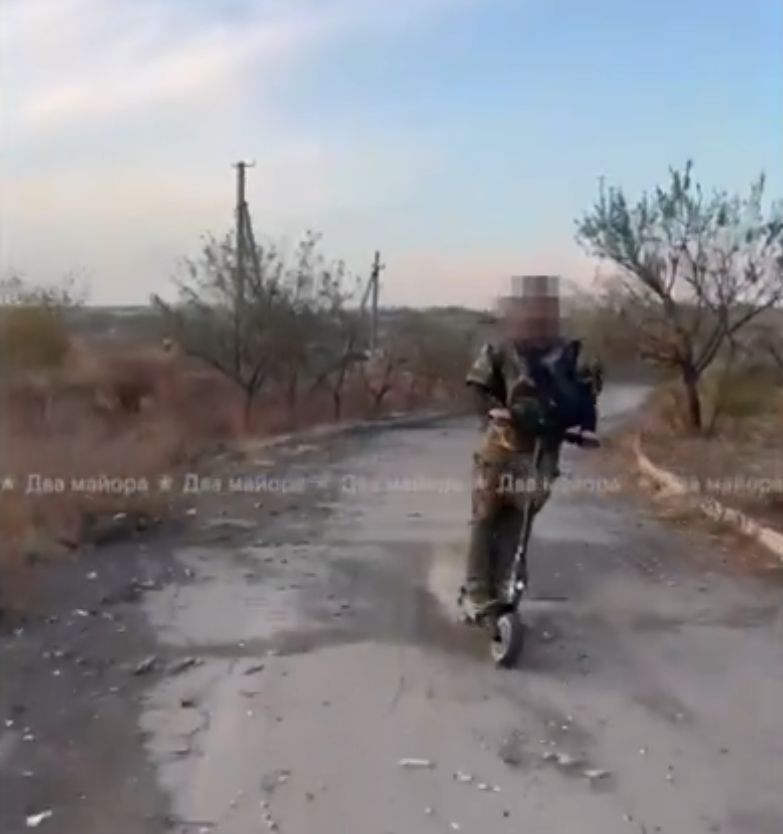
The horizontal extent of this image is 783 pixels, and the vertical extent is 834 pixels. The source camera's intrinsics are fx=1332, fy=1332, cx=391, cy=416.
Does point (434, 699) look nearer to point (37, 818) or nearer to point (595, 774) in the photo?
point (595, 774)

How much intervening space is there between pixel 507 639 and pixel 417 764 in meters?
1.45

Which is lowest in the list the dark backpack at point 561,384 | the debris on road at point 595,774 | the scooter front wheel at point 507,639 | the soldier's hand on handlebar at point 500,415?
the debris on road at point 595,774

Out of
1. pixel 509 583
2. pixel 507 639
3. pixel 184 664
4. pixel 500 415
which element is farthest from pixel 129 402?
pixel 507 639

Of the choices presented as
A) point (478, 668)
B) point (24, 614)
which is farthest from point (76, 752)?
point (24, 614)

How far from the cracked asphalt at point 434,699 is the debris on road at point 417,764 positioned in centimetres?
1

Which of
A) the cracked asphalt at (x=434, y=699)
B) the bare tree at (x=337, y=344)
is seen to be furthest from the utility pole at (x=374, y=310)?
the cracked asphalt at (x=434, y=699)

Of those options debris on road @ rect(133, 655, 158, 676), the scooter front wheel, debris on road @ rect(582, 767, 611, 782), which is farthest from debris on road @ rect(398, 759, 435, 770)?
debris on road @ rect(133, 655, 158, 676)

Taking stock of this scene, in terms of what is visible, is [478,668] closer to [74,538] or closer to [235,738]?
[235,738]

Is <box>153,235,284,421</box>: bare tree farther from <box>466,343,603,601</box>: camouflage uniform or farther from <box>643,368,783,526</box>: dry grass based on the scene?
<box>466,343,603,601</box>: camouflage uniform

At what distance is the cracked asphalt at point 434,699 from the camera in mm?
4355

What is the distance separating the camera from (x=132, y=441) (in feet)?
51.5

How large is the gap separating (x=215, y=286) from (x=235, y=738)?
2394cm

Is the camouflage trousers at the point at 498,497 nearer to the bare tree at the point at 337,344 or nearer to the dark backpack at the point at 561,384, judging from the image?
the dark backpack at the point at 561,384

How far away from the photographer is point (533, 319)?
6.36m
